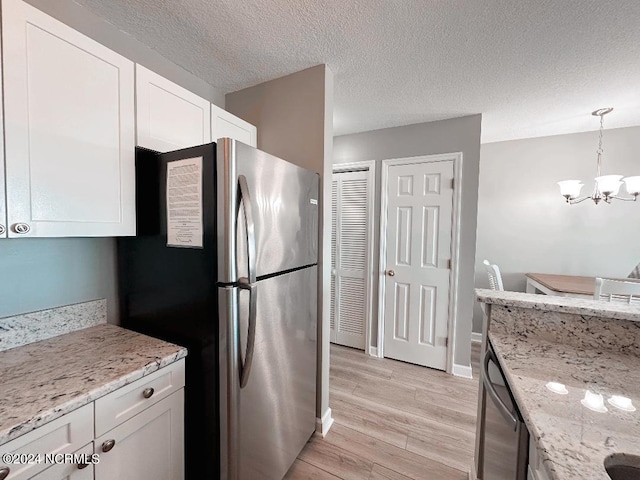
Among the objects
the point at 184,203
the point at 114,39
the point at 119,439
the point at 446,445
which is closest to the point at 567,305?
the point at 446,445

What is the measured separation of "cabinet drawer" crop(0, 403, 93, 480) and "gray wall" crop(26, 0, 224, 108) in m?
1.73

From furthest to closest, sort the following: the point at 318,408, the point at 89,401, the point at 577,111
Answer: the point at 577,111, the point at 318,408, the point at 89,401

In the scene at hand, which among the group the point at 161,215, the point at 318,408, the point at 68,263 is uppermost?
the point at 161,215

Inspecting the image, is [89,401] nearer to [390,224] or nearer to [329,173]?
[329,173]

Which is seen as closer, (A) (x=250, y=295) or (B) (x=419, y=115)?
(A) (x=250, y=295)

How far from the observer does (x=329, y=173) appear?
1790 millimetres

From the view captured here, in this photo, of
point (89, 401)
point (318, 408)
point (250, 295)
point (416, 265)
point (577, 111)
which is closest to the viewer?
point (89, 401)

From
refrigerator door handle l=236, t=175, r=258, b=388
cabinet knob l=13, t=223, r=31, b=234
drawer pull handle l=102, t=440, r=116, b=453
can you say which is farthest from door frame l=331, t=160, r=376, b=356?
cabinet knob l=13, t=223, r=31, b=234

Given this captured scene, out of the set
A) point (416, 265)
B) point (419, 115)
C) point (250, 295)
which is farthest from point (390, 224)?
point (250, 295)

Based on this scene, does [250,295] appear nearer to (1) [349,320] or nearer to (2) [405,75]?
(2) [405,75]

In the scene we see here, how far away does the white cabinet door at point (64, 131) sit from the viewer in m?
0.87

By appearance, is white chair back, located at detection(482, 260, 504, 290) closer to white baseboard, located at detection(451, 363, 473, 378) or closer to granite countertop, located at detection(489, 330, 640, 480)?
white baseboard, located at detection(451, 363, 473, 378)

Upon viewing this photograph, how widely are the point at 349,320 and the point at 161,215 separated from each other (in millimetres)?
2418

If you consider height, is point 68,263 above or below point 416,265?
above
